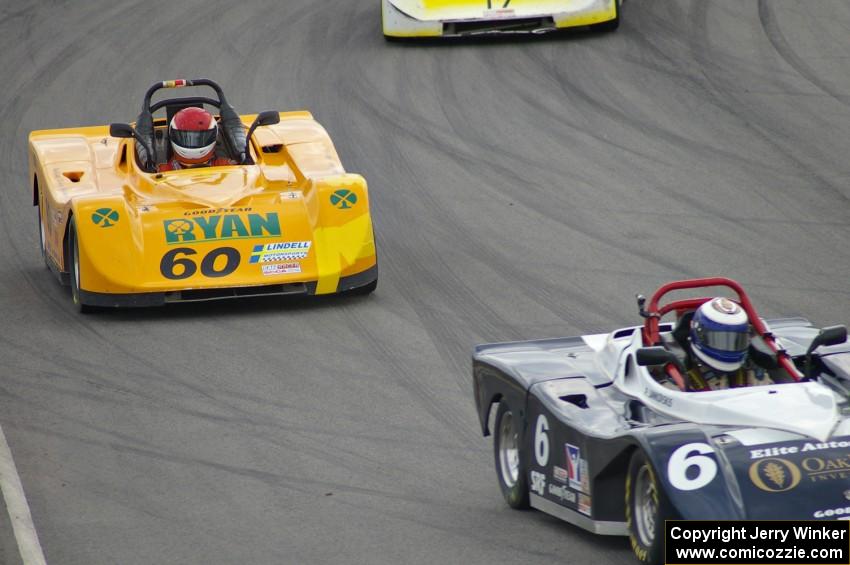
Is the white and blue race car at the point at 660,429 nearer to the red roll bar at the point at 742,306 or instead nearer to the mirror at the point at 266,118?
the red roll bar at the point at 742,306

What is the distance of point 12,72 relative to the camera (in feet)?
61.5

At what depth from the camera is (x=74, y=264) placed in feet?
37.6

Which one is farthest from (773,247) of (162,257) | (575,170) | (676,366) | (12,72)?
(12,72)

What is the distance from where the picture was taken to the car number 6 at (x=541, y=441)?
7117 mm

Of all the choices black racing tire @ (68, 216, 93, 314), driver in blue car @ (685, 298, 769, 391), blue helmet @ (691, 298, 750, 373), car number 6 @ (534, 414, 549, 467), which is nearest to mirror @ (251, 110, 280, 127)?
black racing tire @ (68, 216, 93, 314)

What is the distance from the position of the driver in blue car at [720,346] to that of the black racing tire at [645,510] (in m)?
0.87

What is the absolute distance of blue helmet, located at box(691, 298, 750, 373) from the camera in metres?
6.94

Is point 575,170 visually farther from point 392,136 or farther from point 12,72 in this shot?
point 12,72

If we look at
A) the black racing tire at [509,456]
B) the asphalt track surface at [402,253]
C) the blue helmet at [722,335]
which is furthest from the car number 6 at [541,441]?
the blue helmet at [722,335]

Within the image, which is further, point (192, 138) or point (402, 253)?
point (402, 253)

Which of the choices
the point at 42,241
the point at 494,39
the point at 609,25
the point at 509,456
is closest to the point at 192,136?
the point at 42,241

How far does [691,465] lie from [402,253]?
6.94 meters

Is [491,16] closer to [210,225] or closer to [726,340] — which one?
[210,225]

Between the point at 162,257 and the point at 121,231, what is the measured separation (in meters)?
0.34
